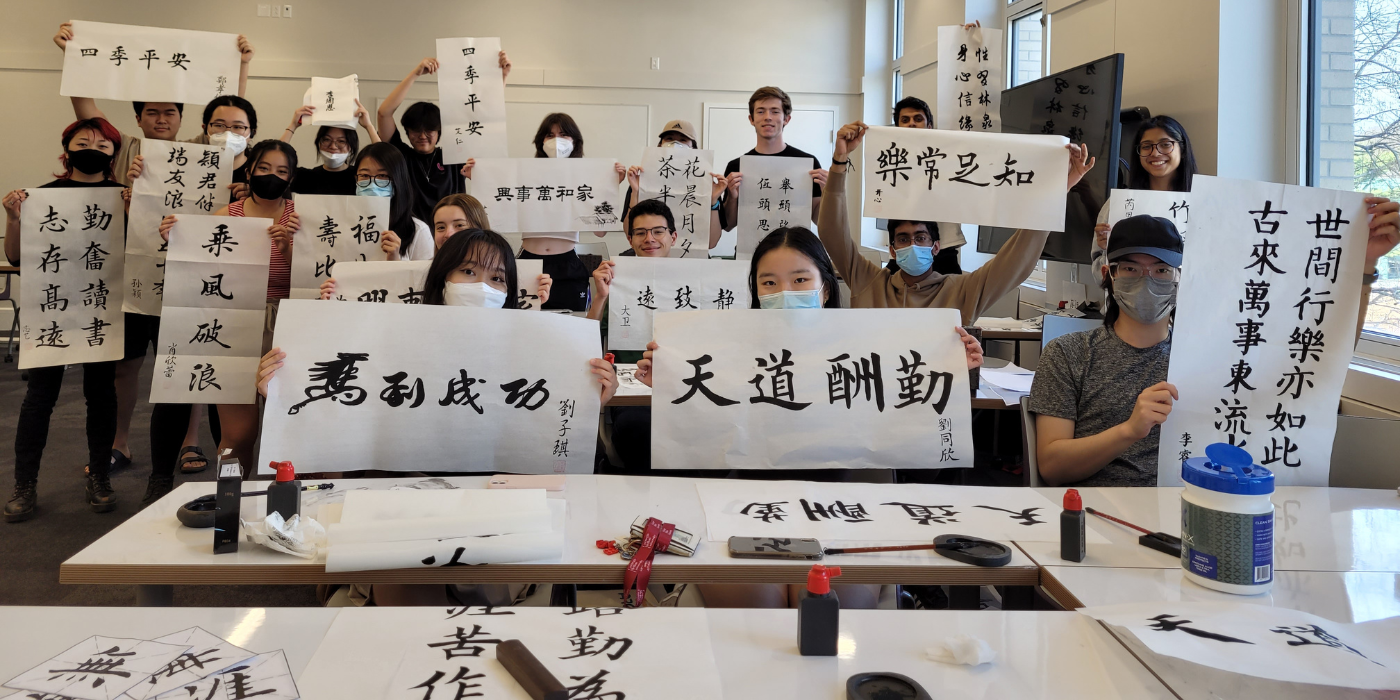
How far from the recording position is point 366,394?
1.79m

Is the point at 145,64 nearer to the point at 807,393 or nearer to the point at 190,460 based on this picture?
the point at 190,460

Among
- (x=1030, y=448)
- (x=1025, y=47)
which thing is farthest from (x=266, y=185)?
(x=1025, y=47)

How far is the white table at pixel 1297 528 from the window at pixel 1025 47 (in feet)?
15.2

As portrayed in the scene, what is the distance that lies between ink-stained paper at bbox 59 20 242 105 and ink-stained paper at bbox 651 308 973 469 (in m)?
2.52

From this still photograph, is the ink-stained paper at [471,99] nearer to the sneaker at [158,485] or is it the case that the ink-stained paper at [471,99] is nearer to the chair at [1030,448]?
the sneaker at [158,485]

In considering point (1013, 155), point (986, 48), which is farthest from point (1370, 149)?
point (1013, 155)

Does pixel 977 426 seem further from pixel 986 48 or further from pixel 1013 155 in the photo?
pixel 1013 155

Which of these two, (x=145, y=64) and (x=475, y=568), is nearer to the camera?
(x=475, y=568)

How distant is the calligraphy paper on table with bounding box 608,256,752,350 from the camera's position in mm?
3021

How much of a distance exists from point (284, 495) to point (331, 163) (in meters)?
2.66

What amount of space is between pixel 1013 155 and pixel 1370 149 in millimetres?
1634

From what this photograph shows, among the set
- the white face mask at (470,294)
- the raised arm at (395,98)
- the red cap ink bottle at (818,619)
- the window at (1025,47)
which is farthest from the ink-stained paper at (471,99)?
the window at (1025,47)

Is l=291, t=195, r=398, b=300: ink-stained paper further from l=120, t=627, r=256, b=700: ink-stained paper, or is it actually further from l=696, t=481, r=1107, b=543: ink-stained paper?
l=120, t=627, r=256, b=700: ink-stained paper

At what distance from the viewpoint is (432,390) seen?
1.83 m
